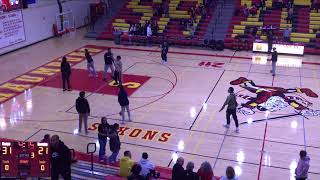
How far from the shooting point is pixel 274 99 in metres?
17.4

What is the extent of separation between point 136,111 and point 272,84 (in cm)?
712

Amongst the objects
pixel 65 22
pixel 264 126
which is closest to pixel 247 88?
pixel 264 126

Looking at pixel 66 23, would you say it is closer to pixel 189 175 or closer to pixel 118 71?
pixel 118 71

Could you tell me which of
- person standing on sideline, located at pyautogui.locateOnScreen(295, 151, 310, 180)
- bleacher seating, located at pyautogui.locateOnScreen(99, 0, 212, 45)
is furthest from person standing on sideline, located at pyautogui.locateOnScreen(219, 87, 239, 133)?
bleacher seating, located at pyautogui.locateOnScreen(99, 0, 212, 45)

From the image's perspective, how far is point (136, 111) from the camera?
629 inches

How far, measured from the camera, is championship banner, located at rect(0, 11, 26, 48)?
82.1 ft

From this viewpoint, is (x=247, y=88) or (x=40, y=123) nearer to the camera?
(x=40, y=123)

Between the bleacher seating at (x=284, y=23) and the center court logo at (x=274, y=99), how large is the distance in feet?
28.2

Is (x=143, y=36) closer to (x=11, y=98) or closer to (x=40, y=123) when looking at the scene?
(x=11, y=98)

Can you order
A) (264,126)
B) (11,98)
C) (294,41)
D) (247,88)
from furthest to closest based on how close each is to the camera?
(294,41) < (247,88) < (11,98) < (264,126)

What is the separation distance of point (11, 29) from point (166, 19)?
11328 mm

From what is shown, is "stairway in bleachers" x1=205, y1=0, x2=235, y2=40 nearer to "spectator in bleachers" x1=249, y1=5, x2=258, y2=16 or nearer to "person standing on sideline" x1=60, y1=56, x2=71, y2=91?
"spectator in bleachers" x1=249, y1=5, x2=258, y2=16

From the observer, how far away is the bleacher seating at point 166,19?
94.2 ft

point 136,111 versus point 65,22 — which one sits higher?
point 65,22
